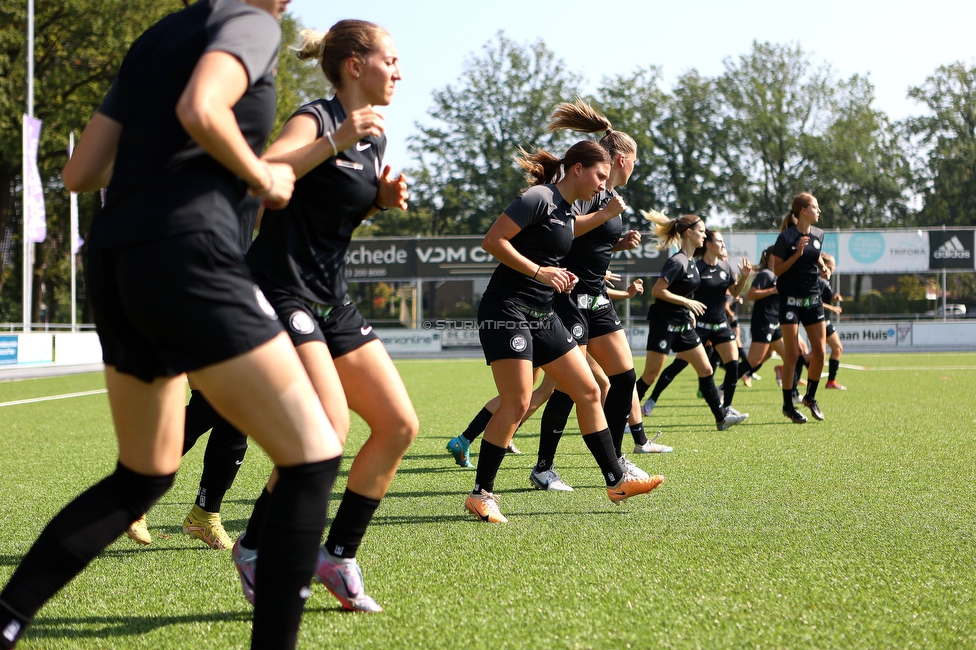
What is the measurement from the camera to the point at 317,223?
331cm

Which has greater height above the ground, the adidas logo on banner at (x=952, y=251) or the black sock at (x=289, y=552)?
the adidas logo on banner at (x=952, y=251)

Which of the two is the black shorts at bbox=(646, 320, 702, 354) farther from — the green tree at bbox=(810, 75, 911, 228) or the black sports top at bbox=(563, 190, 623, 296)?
the green tree at bbox=(810, 75, 911, 228)

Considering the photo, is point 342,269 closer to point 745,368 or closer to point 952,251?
point 745,368

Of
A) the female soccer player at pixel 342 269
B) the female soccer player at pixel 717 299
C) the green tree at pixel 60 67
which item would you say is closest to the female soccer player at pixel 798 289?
the female soccer player at pixel 717 299

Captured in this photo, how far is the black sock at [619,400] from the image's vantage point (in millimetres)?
6566

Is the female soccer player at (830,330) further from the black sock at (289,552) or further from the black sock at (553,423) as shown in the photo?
the black sock at (289,552)

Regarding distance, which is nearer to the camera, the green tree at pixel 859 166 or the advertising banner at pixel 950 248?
the advertising banner at pixel 950 248

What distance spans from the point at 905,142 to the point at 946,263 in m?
33.2

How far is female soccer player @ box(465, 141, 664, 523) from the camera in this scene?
5.12 meters

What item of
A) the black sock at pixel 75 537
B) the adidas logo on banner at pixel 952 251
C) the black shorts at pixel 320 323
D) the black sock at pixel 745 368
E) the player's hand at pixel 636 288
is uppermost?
the adidas logo on banner at pixel 952 251

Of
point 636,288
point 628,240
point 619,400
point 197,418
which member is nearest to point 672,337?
point 636,288

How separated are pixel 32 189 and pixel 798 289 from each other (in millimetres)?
19999

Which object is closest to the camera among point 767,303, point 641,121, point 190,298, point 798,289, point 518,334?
point 190,298

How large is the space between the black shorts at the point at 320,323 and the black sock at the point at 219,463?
3.98 ft
